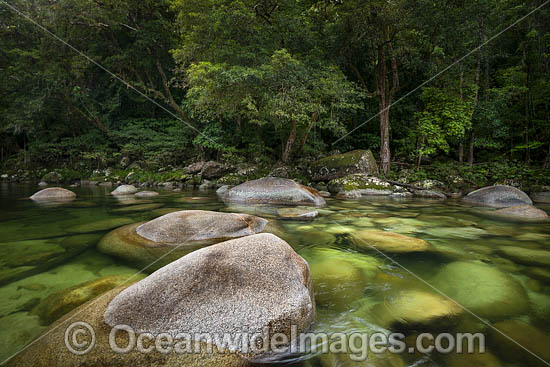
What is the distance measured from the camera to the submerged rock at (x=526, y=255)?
291cm

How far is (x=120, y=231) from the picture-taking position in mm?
3941

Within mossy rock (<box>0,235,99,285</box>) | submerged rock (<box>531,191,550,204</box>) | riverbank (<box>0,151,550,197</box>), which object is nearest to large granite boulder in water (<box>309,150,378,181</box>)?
riverbank (<box>0,151,550,197</box>)

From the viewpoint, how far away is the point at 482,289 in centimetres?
229

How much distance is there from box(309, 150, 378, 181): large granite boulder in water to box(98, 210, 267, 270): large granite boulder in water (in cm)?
744

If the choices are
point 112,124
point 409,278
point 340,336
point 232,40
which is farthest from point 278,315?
point 112,124

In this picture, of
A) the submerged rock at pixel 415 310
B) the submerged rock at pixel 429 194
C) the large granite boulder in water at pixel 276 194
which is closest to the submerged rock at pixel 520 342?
the submerged rock at pixel 415 310

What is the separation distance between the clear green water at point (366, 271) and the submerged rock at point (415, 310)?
13 millimetres

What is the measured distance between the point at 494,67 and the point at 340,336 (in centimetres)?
1974

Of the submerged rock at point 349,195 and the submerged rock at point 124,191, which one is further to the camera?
the submerged rock at point 124,191

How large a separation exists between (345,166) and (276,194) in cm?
479

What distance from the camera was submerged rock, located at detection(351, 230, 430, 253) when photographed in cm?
328

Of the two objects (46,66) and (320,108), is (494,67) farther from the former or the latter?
(46,66)

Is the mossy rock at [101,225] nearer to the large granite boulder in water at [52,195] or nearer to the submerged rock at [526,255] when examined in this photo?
the large granite boulder in water at [52,195]

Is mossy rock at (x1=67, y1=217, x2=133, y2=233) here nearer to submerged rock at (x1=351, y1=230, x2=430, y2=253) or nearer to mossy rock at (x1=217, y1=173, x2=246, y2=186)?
submerged rock at (x1=351, y1=230, x2=430, y2=253)
